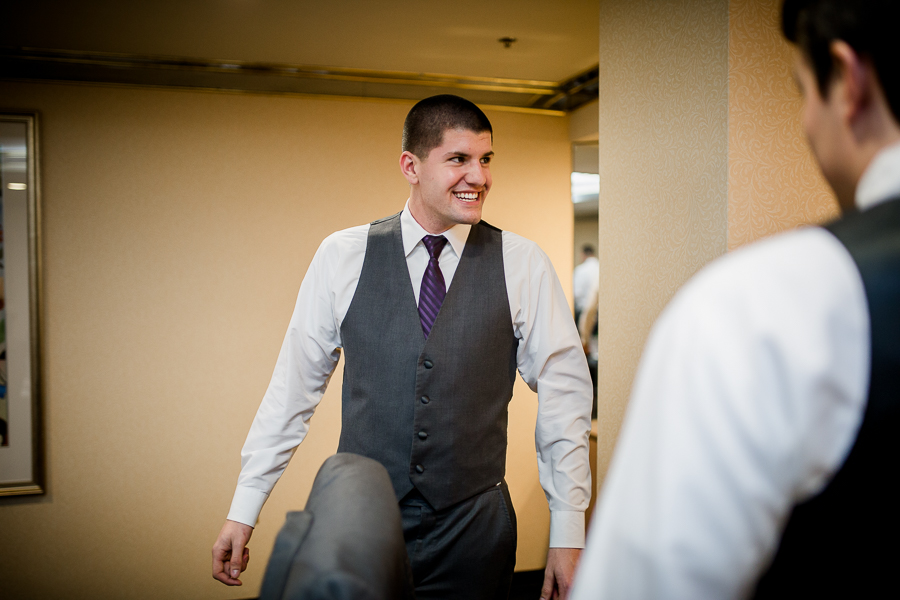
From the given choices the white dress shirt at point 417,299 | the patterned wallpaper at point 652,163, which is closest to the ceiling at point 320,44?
the patterned wallpaper at point 652,163

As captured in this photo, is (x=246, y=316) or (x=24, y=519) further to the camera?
(x=246, y=316)

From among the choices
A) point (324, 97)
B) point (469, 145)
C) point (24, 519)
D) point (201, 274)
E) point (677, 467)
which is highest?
point (324, 97)

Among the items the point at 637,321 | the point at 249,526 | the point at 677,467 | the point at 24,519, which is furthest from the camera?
the point at 24,519

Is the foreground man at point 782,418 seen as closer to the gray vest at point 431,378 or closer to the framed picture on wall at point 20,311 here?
the gray vest at point 431,378

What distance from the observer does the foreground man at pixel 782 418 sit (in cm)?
37

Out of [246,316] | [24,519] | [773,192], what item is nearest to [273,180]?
[246,316]

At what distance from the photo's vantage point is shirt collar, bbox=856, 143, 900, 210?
433 millimetres

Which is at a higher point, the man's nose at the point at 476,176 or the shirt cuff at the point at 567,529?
the man's nose at the point at 476,176

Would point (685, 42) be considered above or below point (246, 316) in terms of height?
above

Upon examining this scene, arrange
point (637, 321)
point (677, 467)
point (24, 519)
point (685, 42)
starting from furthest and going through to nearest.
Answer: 1. point (24, 519)
2. point (637, 321)
3. point (685, 42)
4. point (677, 467)

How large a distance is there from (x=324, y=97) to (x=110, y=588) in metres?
2.77

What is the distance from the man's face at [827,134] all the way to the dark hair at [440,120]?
3.68 ft

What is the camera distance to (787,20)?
20.5 inches

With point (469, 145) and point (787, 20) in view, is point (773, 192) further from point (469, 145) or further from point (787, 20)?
point (787, 20)
